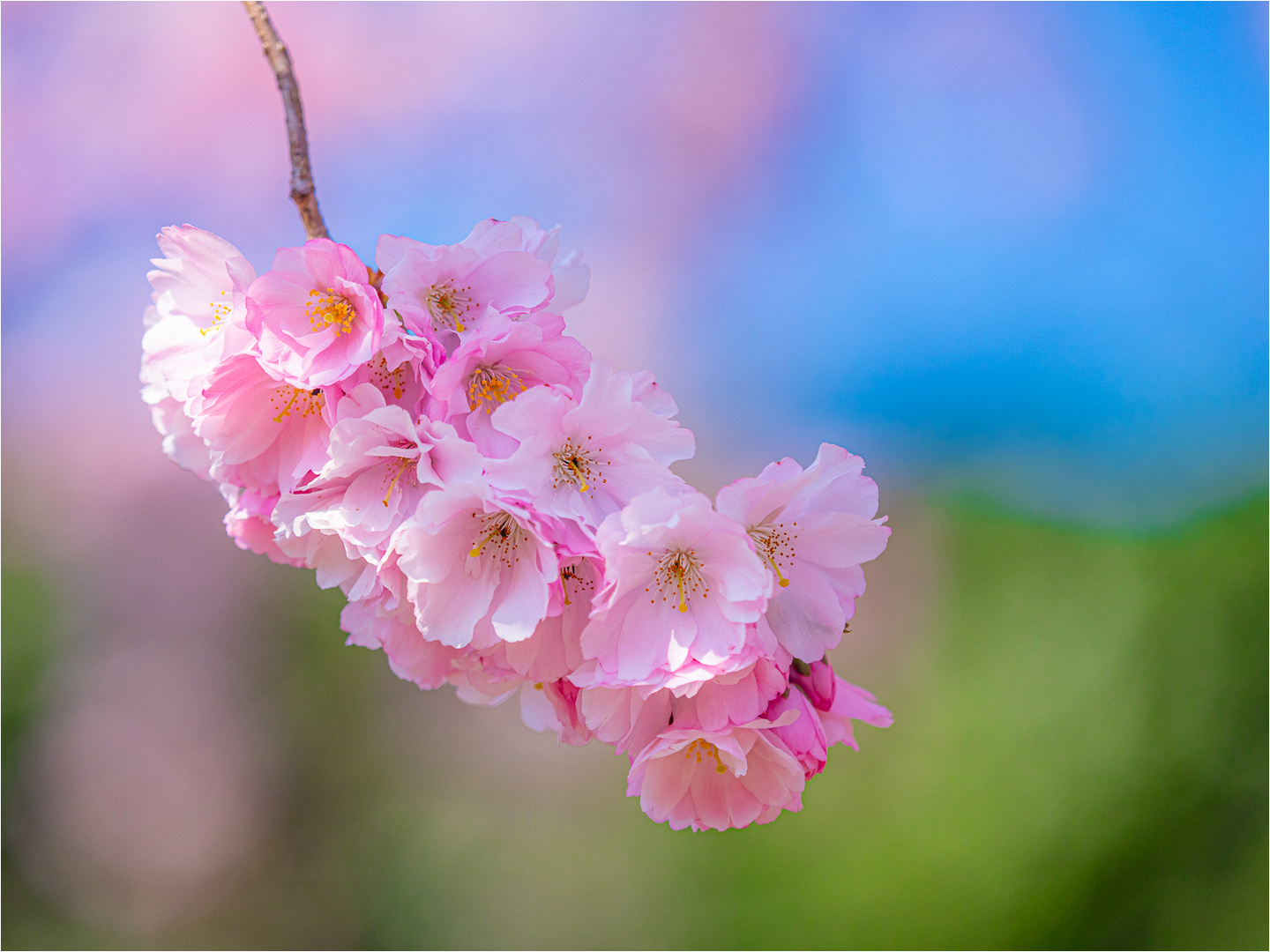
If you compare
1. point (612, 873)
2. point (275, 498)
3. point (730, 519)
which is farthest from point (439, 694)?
point (730, 519)

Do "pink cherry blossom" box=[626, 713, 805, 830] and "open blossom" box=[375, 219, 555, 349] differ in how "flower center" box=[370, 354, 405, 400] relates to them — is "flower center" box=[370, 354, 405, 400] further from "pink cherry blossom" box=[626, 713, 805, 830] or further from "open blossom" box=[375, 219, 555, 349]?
"pink cherry blossom" box=[626, 713, 805, 830]

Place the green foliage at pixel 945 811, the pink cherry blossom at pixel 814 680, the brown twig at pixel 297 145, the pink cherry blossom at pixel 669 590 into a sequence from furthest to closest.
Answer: the green foliage at pixel 945 811
the brown twig at pixel 297 145
the pink cherry blossom at pixel 814 680
the pink cherry blossom at pixel 669 590

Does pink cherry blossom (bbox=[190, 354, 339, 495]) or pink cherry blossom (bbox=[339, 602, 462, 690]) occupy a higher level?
pink cherry blossom (bbox=[190, 354, 339, 495])

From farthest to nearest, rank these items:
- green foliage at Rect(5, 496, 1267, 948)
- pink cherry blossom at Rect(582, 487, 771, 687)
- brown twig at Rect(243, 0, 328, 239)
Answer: green foliage at Rect(5, 496, 1267, 948) → brown twig at Rect(243, 0, 328, 239) → pink cherry blossom at Rect(582, 487, 771, 687)

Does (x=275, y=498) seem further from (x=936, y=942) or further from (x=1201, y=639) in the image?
(x=1201, y=639)

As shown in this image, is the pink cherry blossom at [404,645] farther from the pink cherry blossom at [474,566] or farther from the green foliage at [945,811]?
the green foliage at [945,811]

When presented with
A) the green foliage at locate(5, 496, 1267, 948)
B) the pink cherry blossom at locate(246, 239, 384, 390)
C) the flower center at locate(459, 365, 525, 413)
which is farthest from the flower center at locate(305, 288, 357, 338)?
the green foliage at locate(5, 496, 1267, 948)

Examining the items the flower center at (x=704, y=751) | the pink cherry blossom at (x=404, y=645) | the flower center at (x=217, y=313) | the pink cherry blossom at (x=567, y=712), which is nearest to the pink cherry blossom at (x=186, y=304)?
the flower center at (x=217, y=313)
